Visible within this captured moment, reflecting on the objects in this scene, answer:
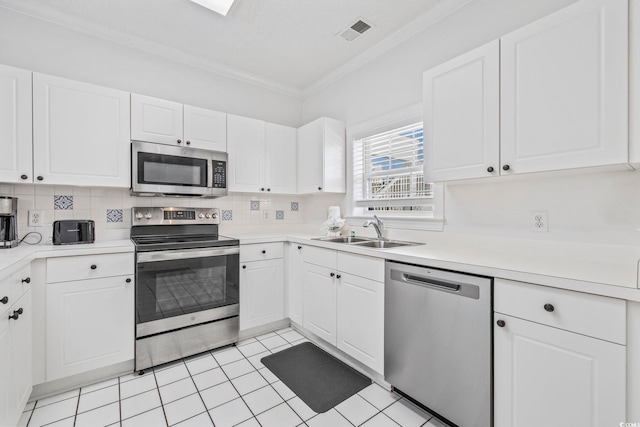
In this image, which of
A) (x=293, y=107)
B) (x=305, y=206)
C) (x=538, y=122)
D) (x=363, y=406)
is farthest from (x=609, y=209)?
(x=293, y=107)

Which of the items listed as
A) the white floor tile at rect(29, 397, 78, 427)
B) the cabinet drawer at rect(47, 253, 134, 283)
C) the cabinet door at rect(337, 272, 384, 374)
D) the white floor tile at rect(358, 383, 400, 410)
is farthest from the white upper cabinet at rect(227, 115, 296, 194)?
the white floor tile at rect(358, 383, 400, 410)

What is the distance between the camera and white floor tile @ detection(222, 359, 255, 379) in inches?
80.9

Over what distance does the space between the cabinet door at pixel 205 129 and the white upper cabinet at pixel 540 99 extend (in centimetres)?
186

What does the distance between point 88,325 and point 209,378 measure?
860 mm

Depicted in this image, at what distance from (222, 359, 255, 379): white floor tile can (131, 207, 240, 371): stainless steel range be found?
0.29 m

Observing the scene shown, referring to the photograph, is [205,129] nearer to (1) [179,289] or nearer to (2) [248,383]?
(1) [179,289]

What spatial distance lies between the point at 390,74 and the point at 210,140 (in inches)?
68.0

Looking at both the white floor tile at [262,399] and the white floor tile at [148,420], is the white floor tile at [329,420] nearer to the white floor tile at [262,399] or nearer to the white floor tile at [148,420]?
the white floor tile at [262,399]

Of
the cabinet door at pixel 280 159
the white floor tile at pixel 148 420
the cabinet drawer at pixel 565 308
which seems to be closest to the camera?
the cabinet drawer at pixel 565 308

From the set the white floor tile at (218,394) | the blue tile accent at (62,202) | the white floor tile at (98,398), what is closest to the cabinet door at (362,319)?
the white floor tile at (218,394)

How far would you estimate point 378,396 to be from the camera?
1812 mm

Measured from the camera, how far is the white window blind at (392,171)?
2.38 meters

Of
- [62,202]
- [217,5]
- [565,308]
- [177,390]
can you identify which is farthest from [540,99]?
[62,202]

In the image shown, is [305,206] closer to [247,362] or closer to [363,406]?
→ [247,362]
